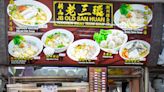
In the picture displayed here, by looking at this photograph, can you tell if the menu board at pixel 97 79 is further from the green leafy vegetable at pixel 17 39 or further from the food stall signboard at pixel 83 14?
the green leafy vegetable at pixel 17 39


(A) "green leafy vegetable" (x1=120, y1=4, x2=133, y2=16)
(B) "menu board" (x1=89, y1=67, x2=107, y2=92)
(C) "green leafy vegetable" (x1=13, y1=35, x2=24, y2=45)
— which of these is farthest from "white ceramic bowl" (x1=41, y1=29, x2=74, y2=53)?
(A) "green leafy vegetable" (x1=120, y1=4, x2=133, y2=16)

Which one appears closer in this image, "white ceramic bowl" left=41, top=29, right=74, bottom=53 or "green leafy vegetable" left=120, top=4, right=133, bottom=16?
"white ceramic bowl" left=41, top=29, right=74, bottom=53

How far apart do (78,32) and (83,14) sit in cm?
22

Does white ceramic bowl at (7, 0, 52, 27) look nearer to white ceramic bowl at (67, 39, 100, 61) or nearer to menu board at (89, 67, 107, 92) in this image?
white ceramic bowl at (67, 39, 100, 61)

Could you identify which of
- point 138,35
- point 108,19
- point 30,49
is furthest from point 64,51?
point 138,35

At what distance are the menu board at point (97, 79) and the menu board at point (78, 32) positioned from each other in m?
0.08

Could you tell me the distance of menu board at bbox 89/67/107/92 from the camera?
4211mm

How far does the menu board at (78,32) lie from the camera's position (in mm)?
4086

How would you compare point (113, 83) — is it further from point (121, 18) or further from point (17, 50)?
point (17, 50)

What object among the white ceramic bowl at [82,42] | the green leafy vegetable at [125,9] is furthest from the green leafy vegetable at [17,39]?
the green leafy vegetable at [125,9]

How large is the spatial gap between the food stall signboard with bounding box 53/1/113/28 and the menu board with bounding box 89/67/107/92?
0.53m

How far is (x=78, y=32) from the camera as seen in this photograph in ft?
13.6

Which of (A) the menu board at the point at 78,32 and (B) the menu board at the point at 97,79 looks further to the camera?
(B) the menu board at the point at 97,79

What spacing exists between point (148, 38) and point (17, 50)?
158 centimetres
